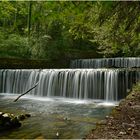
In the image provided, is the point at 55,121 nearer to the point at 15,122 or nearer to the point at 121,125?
the point at 15,122


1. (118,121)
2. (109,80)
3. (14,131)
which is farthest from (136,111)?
(109,80)

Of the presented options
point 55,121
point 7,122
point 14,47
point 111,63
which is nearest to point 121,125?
point 7,122

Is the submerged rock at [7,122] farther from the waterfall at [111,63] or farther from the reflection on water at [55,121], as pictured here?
the waterfall at [111,63]

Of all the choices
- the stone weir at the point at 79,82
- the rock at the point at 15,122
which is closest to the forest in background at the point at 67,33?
the stone weir at the point at 79,82

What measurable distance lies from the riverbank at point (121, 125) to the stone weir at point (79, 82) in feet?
24.8

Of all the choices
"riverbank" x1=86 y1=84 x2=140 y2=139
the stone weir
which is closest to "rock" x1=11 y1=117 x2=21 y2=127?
"riverbank" x1=86 y1=84 x2=140 y2=139

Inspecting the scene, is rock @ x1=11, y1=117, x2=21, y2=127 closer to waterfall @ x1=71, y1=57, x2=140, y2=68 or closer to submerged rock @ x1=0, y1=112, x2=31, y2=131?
submerged rock @ x1=0, y1=112, x2=31, y2=131

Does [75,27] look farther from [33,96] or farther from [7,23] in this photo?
[7,23]

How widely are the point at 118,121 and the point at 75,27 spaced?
4180mm

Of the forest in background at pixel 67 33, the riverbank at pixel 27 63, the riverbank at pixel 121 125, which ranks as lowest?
the riverbank at pixel 121 125

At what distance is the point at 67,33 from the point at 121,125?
21.2 metres

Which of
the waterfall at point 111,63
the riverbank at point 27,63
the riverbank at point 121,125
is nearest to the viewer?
the riverbank at point 121,125

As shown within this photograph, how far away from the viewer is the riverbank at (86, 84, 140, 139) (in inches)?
234

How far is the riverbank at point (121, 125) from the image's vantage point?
5951 millimetres
